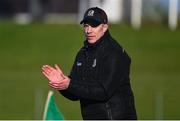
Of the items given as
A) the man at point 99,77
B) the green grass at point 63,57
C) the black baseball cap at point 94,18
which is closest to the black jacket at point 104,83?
the man at point 99,77

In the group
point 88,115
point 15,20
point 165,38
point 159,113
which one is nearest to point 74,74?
point 88,115

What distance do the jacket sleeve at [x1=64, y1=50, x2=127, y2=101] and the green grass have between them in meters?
15.0

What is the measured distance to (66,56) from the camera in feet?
107

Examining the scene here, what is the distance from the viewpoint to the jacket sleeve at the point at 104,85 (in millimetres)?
7266

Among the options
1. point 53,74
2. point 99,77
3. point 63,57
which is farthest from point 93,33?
point 63,57

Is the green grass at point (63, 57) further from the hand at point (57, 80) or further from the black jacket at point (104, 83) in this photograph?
the hand at point (57, 80)

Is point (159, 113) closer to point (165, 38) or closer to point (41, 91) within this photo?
point (41, 91)

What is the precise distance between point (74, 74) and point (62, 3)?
32028 millimetres

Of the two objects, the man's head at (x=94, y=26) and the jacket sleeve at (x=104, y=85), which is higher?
the man's head at (x=94, y=26)

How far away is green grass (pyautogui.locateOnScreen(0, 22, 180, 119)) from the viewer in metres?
23.7

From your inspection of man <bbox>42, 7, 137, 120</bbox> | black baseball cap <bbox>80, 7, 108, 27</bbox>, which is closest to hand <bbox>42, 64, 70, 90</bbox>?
man <bbox>42, 7, 137, 120</bbox>

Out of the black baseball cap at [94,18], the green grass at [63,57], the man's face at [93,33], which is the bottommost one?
the green grass at [63,57]

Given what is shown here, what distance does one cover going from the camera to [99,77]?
24.1 ft

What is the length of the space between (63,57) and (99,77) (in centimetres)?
2533
